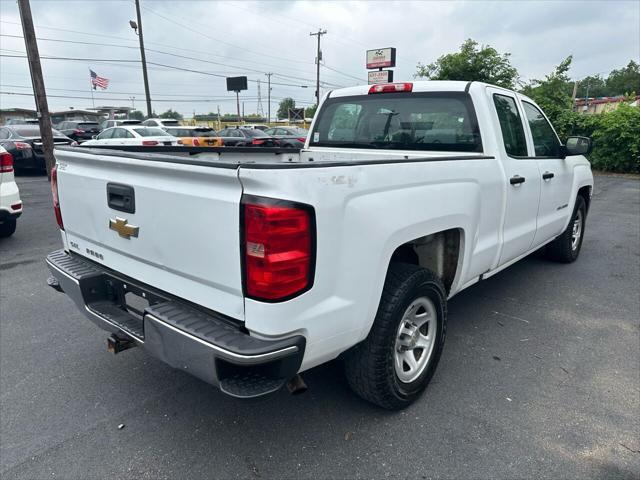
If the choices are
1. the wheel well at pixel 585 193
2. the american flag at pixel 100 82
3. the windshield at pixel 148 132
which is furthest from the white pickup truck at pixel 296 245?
the american flag at pixel 100 82

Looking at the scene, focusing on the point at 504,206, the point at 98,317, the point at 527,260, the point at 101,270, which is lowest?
the point at 527,260

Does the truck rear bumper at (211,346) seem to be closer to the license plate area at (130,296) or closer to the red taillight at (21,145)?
the license plate area at (130,296)

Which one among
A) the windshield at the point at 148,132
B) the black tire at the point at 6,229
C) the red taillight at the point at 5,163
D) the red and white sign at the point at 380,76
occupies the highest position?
the red and white sign at the point at 380,76

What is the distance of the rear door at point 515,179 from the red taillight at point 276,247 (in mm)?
2143

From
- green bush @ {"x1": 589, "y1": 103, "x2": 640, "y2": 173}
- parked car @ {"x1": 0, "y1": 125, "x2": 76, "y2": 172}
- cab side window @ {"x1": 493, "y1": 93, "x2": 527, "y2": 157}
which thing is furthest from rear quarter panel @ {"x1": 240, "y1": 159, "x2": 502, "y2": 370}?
green bush @ {"x1": 589, "y1": 103, "x2": 640, "y2": 173}

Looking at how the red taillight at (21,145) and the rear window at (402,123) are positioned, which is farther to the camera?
the red taillight at (21,145)

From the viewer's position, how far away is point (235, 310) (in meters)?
1.99

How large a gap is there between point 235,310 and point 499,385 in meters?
1.97

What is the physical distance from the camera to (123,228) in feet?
7.91

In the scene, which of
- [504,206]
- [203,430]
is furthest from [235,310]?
[504,206]

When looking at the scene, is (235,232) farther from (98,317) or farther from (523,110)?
(523,110)

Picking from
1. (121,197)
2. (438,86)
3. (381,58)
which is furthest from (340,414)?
(381,58)

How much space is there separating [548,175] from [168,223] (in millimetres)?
3493

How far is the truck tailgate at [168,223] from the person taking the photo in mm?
1936
